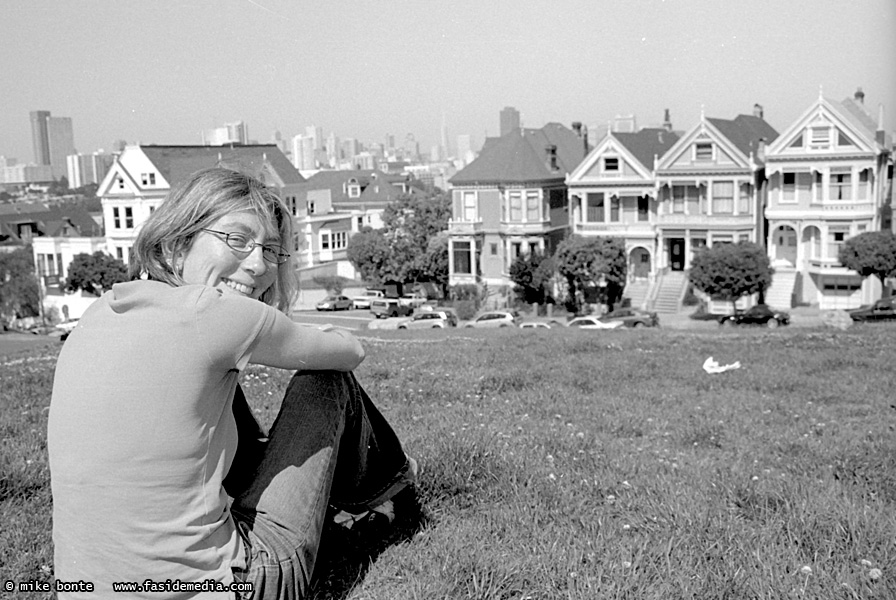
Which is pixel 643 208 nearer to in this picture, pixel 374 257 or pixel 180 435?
pixel 374 257

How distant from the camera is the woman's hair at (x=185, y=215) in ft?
12.2

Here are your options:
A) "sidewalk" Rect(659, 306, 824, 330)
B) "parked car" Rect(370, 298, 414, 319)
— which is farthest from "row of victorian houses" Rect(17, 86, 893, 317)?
"parked car" Rect(370, 298, 414, 319)

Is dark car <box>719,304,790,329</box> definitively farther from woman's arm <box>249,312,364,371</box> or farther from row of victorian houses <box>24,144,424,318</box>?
woman's arm <box>249,312,364,371</box>

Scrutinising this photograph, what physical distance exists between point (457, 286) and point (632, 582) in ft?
154

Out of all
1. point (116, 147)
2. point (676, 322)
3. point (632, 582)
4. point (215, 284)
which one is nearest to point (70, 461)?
point (215, 284)

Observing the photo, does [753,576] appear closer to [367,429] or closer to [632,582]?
[632,582]

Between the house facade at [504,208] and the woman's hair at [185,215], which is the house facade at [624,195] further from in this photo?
the woman's hair at [185,215]

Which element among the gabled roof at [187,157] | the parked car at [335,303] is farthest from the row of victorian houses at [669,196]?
the parked car at [335,303]

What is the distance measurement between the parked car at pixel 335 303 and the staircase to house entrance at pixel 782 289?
22.8 meters

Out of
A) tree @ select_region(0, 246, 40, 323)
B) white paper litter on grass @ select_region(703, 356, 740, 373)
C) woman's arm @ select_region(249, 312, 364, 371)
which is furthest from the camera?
tree @ select_region(0, 246, 40, 323)

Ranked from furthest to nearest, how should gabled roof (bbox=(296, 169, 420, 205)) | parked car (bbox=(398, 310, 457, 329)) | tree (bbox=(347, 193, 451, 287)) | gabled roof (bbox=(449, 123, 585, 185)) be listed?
gabled roof (bbox=(296, 169, 420, 205)) < tree (bbox=(347, 193, 451, 287)) < gabled roof (bbox=(449, 123, 585, 185)) < parked car (bbox=(398, 310, 457, 329))

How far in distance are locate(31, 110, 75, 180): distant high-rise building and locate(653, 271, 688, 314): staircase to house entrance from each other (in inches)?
2280

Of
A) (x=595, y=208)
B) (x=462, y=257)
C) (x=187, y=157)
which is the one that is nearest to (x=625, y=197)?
(x=595, y=208)

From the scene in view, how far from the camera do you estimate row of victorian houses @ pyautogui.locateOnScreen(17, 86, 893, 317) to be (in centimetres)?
4347
